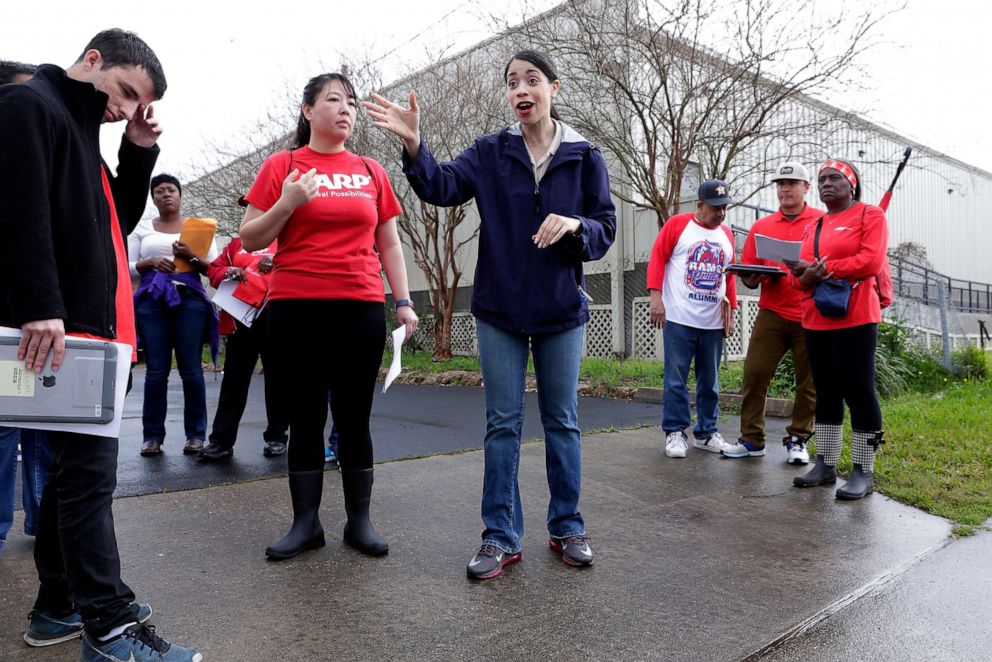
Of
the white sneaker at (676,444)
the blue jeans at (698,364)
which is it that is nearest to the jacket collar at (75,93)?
the white sneaker at (676,444)

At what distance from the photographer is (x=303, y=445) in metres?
3.43

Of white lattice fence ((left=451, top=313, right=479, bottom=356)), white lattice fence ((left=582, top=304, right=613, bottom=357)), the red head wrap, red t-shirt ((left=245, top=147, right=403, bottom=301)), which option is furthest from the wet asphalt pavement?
white lattice fence ((left=451, top=313, right=479, bottom=356))

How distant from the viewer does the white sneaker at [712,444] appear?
574 cm

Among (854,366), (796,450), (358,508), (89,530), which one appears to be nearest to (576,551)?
(358,508)

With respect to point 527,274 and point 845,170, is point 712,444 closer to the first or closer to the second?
point 845,170

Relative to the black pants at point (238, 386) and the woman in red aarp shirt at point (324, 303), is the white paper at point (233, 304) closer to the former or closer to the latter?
the black pants at point (238, 386)

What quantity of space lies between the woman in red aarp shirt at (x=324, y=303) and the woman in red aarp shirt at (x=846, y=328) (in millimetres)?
2683

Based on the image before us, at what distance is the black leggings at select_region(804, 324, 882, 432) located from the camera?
4484 mm

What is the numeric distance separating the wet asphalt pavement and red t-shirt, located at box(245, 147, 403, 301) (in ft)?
6.31

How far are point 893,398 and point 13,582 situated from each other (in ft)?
27.6

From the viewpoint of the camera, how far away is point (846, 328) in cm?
451

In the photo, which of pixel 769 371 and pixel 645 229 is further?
pixel 645 229

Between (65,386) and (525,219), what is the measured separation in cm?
184

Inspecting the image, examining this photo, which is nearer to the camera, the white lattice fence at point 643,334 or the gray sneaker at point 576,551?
the gray sneaker at point 576,551
